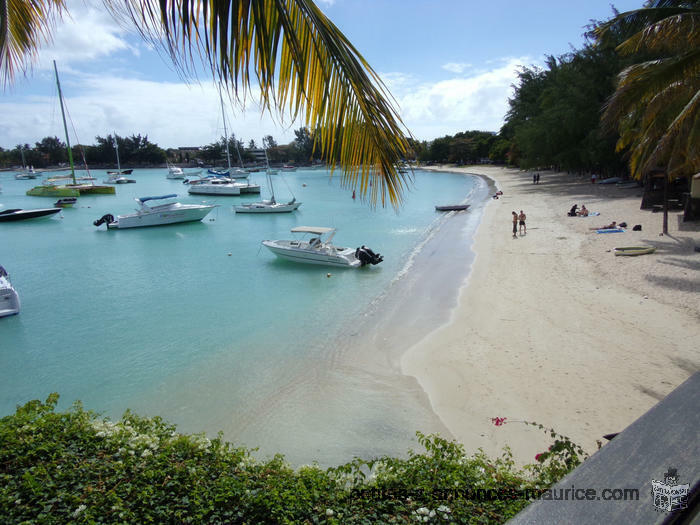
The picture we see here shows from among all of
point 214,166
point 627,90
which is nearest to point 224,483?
point 627,90

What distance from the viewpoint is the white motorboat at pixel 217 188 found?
6619cm

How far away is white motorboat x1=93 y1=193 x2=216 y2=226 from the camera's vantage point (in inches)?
1523

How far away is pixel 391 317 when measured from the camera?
613 inches

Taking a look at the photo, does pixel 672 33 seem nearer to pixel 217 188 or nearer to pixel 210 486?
pixel 210 486

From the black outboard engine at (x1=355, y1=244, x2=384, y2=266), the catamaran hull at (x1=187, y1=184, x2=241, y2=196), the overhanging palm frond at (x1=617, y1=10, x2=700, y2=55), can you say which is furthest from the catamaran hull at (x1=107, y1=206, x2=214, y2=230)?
the overhanging palm frond at (x1=617, y1=10, x2=700, y2=55)

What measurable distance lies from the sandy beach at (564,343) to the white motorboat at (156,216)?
28048 mm

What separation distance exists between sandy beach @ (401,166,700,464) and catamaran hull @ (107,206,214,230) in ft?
92.3

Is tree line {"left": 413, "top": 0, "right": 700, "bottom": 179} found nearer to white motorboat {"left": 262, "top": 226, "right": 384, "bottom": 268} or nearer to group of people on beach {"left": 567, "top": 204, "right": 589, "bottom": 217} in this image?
group of people on beach {"left": 567, "top": 204, "right": 589, "bottom": 217}

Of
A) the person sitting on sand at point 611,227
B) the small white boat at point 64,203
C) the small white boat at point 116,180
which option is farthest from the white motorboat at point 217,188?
the person sitting on sand at point 611,227

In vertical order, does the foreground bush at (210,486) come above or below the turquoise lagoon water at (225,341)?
above

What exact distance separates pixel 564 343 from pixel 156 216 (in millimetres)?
35747

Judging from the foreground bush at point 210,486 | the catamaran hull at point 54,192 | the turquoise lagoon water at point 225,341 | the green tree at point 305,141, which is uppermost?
the green tree at point 305,141

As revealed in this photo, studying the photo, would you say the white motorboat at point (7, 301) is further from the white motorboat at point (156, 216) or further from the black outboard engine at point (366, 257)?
the white motorboat at point (156, 216)

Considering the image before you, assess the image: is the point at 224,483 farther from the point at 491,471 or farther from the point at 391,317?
the point at 391,317
